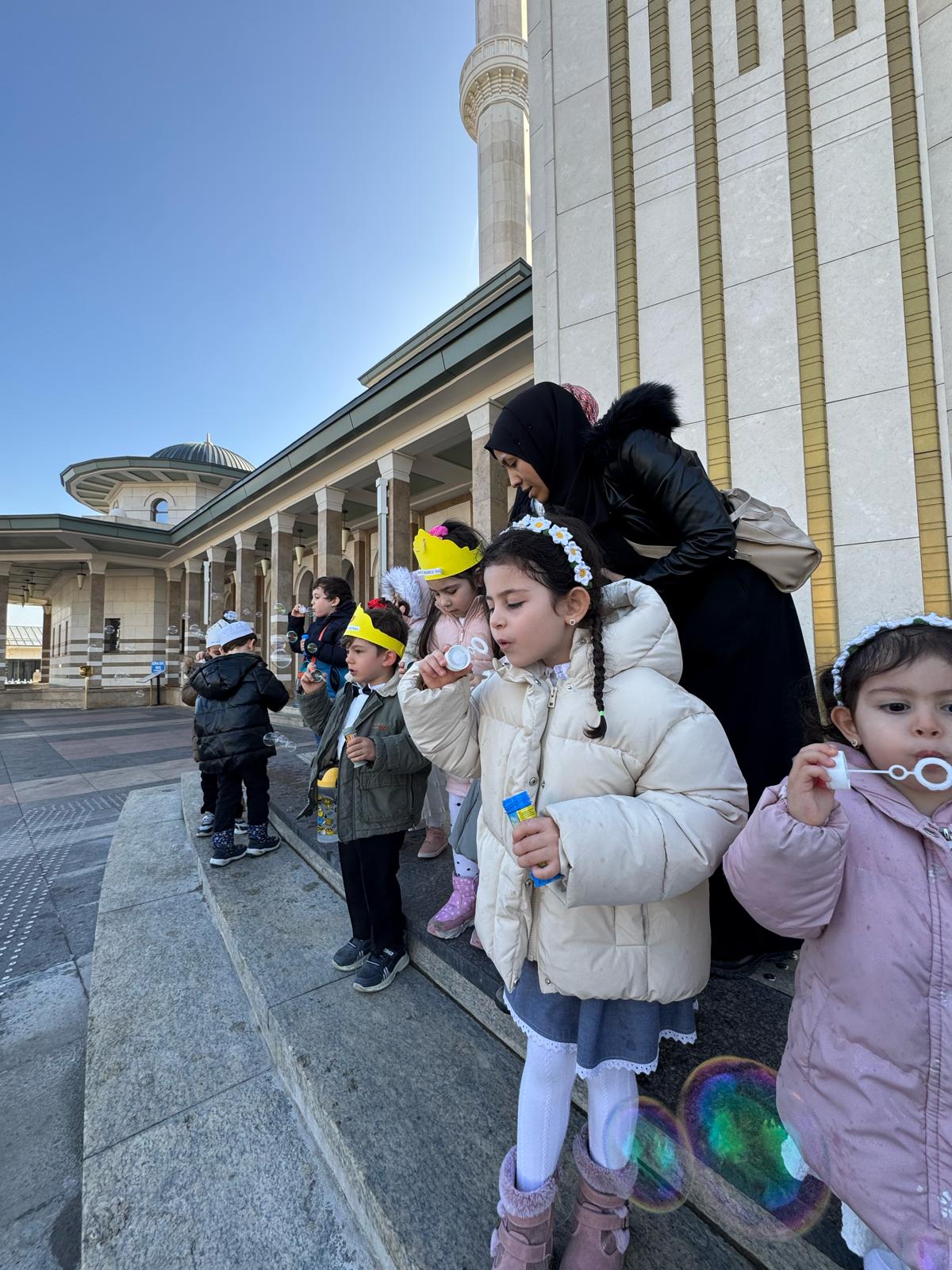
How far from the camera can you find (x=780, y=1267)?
3.54 ft

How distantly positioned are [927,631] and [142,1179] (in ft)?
8.07

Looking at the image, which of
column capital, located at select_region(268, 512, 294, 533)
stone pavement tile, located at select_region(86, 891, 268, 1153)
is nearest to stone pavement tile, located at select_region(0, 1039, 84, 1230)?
stone pavement tile, located at select_region(86, 891, 268, 1153)

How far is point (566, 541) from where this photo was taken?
122 centimetres

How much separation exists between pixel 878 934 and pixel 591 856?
51 centimetres

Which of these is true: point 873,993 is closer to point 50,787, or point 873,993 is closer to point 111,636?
point 50,787

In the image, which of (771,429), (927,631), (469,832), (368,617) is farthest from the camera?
(771,429)

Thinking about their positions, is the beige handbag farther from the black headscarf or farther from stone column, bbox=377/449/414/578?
stone column, bbox=377/449/414/578

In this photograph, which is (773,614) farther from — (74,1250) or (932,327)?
(932,327)

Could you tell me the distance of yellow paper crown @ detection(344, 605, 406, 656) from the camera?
7.13 feet

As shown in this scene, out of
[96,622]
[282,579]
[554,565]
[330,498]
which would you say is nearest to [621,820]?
[554,565]

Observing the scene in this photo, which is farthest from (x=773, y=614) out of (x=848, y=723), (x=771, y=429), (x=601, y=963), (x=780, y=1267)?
(x=771, y=429)

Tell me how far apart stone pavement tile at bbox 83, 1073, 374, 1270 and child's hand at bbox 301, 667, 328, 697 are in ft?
5.27

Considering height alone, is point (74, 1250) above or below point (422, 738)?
below

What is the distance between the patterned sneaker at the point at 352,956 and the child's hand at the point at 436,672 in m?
1.51
